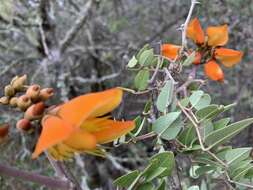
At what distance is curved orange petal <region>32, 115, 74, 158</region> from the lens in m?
0.42

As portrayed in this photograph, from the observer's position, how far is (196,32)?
0.78 m

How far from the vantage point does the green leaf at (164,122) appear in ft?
1.95

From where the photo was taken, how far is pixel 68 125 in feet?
1.42

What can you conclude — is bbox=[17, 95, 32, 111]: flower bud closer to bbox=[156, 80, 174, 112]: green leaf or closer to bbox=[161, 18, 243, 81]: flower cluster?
bbox=[156, 80, 174, 112]: green leaf

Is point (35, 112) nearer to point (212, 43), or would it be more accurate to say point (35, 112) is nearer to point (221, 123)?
point (221, 123)

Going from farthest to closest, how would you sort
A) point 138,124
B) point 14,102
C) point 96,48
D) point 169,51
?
point 96,48, point 169,51, point 138,124, point 14,102

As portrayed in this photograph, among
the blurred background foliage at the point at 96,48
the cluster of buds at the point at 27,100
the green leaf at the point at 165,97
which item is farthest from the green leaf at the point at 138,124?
the blurred background foliage at the point at 96,48

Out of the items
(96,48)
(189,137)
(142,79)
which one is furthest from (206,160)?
(96,48)

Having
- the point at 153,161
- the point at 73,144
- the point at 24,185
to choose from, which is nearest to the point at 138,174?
the point at 153,161

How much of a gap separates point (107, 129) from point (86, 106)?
0.05 metres

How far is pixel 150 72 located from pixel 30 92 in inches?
10.3

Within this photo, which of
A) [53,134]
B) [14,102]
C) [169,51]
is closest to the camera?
[53,134]

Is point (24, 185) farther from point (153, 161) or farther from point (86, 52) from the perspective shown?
point (153, 161)

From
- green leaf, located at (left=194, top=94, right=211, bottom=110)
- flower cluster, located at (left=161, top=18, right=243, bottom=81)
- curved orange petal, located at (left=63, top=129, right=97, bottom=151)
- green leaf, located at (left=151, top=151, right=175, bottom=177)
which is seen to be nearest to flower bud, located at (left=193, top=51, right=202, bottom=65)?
flower cluster, located at (left=161, top=18, right=243, bottom=81)
